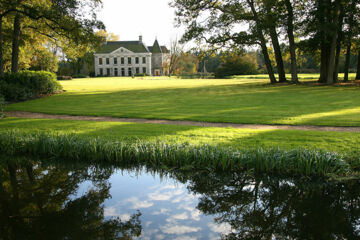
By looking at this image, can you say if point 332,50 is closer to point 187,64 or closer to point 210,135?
point 210,135

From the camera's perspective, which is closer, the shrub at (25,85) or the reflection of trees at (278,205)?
the reflection of trees at (278,205)

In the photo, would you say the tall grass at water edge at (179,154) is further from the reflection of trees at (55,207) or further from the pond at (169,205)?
the reflection of trees at (55,207)

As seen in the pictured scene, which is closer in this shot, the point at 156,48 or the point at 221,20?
the point at 221,20

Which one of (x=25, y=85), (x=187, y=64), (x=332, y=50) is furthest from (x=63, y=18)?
(x=187, y=64)

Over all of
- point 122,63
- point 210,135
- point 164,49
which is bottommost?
point 210,135

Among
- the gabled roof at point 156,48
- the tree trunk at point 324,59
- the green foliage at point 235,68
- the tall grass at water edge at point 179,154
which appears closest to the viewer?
the tall grass at water edge at point 179,154

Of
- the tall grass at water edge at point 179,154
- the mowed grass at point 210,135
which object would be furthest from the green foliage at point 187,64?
the tall grass at water edge at point 179,154

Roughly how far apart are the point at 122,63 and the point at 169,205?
7541 centimetres

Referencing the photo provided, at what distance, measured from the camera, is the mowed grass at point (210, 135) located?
6059 millimetres

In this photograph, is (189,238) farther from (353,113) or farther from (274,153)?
(353,113)

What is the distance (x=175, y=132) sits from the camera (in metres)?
7.20

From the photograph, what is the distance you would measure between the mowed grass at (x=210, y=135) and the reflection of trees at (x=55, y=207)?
173 cm

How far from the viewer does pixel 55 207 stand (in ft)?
12.1

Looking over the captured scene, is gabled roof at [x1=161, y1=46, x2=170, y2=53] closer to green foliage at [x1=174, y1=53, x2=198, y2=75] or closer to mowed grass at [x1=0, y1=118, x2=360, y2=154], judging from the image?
green foliage at [x1=174, y1=53, x2=198, y2=75]
